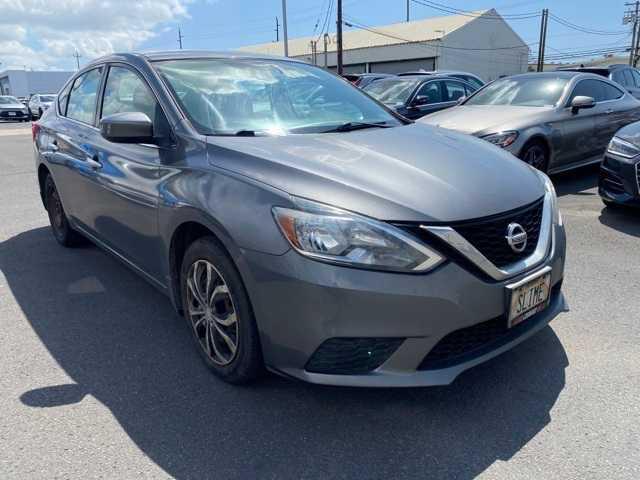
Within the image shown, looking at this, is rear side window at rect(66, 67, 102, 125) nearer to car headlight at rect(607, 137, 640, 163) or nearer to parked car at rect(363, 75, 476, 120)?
car headlight at rect(607, 137, 640, 163)

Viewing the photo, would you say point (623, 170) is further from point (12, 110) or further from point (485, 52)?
point (485, 52)

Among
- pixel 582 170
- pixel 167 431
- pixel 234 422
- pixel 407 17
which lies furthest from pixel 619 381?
pixel 407 17

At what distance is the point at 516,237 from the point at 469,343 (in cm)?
49

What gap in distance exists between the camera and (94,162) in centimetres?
362

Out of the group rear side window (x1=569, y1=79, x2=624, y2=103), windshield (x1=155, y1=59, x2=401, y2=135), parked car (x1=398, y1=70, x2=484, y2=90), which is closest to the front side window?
windshield (x1=155, y1=59, x2=401, y2=135)

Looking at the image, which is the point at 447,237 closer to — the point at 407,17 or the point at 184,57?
the point at 184,57

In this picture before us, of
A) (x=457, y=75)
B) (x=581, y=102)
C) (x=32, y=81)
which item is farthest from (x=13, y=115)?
(x=32, y=81)

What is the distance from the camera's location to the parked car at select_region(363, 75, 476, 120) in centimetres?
927

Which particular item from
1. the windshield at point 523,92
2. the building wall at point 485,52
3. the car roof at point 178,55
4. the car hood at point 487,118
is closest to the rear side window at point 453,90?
the windshield at point 523,92

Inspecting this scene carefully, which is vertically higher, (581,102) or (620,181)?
(581,102)

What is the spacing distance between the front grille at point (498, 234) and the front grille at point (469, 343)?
10.3 inches

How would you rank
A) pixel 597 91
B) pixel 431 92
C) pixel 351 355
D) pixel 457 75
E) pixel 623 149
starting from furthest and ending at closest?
pixel 457 75 → pixel 431 92 → pixel 597 91 → pixel 623 149 → pixel 351 355

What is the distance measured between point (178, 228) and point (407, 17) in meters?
68.4

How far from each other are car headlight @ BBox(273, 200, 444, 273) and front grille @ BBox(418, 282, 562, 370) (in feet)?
1.18
